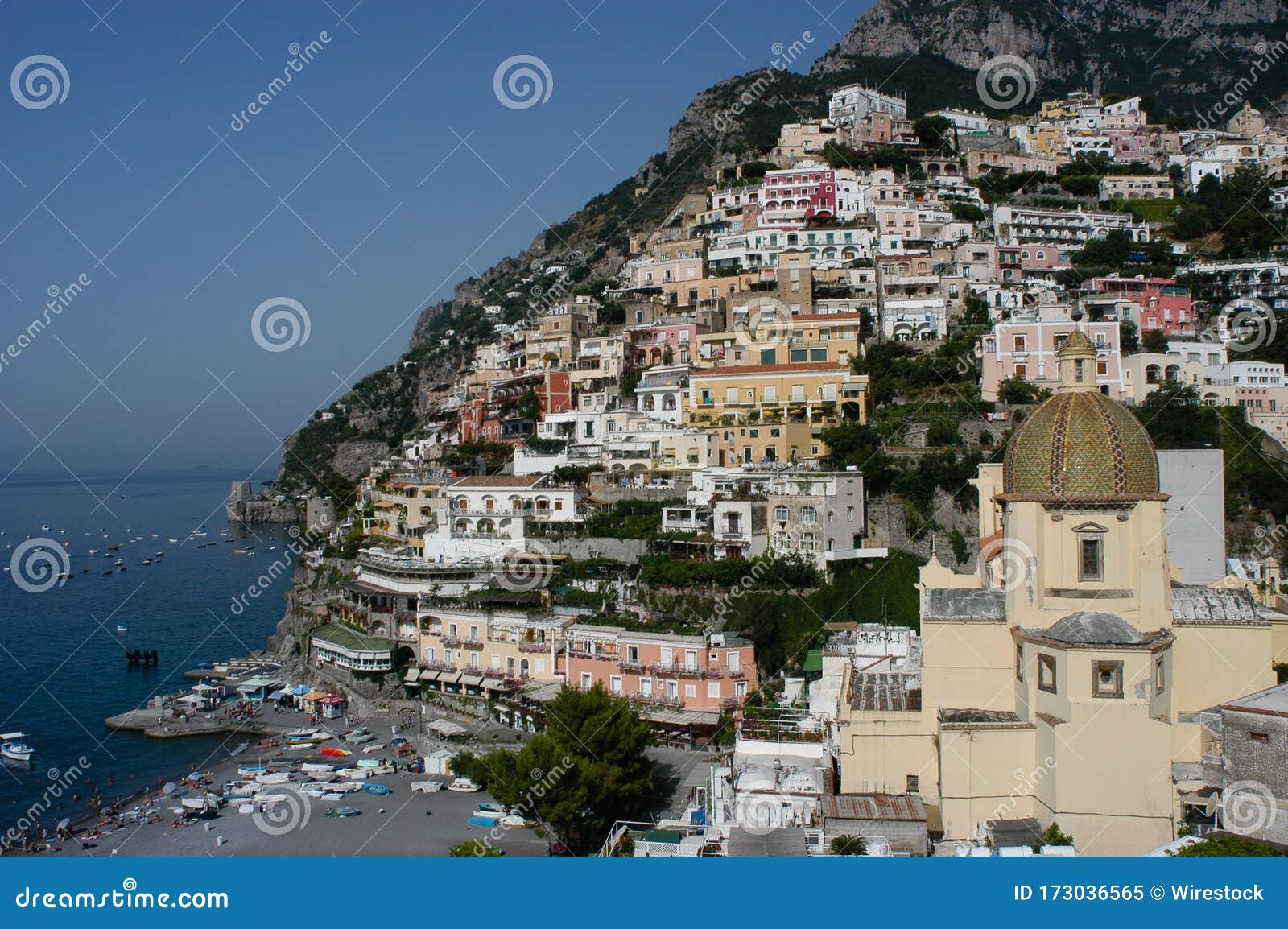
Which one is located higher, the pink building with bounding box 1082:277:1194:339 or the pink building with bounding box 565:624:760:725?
the pink building with bounding box 1082:277:1194:339

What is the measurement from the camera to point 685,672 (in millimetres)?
28953

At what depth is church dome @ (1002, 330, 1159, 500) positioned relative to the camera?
52.7 ft

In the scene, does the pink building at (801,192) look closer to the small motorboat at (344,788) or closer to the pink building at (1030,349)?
the pink building at (1030,349)

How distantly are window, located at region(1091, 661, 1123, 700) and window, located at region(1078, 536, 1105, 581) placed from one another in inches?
55.2

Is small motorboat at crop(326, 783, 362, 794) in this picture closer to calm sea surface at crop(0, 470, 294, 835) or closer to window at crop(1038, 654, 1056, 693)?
calm sea surface at crop(0, 470, 294, 835)

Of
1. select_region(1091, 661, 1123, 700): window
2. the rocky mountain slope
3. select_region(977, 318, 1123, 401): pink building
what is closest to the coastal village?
select_region(1091, 661, 1123, 700): window

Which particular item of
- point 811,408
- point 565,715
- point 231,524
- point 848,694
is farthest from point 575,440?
point 231,524

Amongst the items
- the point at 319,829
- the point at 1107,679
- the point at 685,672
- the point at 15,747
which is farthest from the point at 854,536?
the point at 15,747

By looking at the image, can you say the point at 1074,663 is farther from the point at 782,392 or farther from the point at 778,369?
the point at 778,369

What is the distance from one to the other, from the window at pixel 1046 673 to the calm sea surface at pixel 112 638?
25579 mm

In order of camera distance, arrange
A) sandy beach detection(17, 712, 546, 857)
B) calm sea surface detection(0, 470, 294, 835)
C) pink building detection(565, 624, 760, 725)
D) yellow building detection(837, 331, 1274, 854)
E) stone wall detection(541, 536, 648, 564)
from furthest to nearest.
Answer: stone wall detection(541, 536, 648, 564), calm sea surface detection(0, 470, 294, 835), pink building detection(565, 624, 760, 725), sandy beach detection(17, 712, 546, 857), yellow building detection(837, 331, 1274, 854)

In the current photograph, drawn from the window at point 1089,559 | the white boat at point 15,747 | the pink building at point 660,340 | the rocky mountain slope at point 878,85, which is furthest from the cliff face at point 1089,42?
the window at point 1089,559

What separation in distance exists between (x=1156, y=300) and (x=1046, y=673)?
3615 centimetres

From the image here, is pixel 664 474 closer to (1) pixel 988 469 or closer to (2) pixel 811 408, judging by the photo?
(2) pixel 811 408
